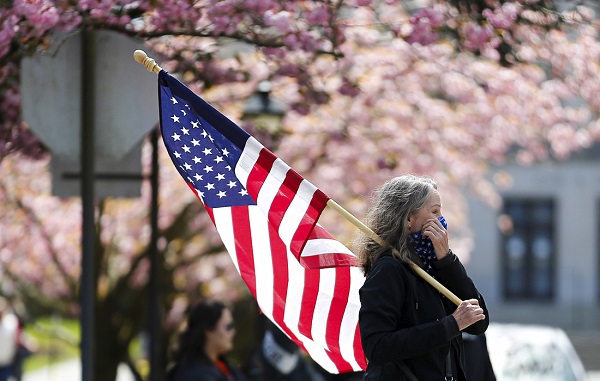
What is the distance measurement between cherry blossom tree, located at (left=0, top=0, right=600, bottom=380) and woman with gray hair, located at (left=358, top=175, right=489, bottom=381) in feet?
6.11

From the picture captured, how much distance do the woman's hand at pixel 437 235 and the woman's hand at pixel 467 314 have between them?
0.20 m

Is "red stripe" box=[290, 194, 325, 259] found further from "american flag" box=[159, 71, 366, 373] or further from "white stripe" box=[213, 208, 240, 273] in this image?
"white stripe" box=[213, 208, 240, 273]

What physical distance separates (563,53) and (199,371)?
13.5ft

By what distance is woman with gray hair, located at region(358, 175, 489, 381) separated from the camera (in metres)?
4.27

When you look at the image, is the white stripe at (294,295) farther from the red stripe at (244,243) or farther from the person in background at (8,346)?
the person in background at (8,346)

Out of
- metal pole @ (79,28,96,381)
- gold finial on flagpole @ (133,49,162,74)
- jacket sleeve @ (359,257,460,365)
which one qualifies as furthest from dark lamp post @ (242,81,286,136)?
jacket sleeve @ (359,257,460,365)

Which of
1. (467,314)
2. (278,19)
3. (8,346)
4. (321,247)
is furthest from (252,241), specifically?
(8,346)

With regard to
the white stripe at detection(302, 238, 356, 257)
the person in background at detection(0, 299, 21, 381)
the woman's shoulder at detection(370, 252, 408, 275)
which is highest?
the woman's shoulder at detection(370, 252, 408, 275)

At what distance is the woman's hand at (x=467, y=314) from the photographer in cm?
429

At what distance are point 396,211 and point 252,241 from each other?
1.01m

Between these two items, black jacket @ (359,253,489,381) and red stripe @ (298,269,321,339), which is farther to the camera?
red stripe @ (298,269,321,339)

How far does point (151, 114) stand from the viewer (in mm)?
5984

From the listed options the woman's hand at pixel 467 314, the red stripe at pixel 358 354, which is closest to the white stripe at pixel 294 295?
the red stripe at pixel 358 354

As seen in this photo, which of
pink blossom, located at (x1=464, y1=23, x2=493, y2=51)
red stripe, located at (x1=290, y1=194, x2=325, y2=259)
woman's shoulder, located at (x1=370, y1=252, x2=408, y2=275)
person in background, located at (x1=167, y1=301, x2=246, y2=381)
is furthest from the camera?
person in background, located at (x1=167, y1=301, x2=246, y2=381)
